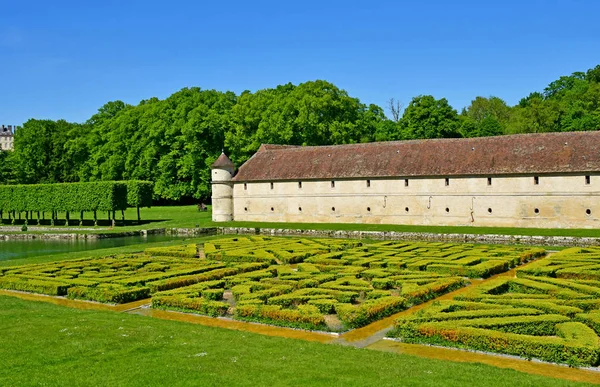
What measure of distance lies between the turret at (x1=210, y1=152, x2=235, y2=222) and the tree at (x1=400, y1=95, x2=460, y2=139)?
2579cm

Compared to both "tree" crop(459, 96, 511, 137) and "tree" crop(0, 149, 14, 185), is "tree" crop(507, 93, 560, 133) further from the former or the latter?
"tree" crop(0, 149, 14, 185)

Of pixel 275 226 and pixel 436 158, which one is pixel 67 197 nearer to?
pixel 275 226

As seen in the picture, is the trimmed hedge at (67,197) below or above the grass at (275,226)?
above

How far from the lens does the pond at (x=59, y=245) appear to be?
35125mm

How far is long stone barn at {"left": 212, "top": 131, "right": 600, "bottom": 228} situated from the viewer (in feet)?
125

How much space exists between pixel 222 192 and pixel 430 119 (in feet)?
92.5

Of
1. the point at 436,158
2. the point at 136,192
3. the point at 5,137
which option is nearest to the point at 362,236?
the point at 436,158

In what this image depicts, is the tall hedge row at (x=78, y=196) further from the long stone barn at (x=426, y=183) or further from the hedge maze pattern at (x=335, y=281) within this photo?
the hedge maze pattern at (x=335, y=281)

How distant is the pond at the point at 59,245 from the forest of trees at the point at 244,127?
73.8ft

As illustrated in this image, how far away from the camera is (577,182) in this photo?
1475 inches

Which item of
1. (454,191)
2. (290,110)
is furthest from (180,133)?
(454,191)

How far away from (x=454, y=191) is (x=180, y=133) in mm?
38032

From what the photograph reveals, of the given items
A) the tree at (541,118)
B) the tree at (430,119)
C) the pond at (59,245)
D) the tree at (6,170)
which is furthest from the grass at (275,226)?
the tree at (541,118)

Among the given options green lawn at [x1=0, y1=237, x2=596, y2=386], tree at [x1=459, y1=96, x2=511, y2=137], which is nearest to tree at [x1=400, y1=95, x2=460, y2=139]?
tree at [x1=459, y1=96, x2=511, y2=137]
